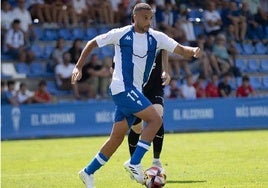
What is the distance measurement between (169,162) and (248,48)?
54.6ft

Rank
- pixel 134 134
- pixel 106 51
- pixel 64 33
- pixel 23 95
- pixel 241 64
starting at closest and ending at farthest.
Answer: pixel 134 134
pixel 23 95
pixel 64 33
pixel 106 51
pixel 241 64

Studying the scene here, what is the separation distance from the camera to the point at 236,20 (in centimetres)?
3080

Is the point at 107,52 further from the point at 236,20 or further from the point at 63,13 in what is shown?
the point at 236,20

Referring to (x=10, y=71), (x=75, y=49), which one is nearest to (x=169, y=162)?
(x=75, y=49)

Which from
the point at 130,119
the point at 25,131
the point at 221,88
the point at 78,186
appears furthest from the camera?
the point at 221,88

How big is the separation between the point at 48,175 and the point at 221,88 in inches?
591

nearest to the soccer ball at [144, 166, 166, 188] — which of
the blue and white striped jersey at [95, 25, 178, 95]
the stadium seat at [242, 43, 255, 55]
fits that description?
the blue and white striped jersey at [95, 25, 178, 95]

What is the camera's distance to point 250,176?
12.1 meters

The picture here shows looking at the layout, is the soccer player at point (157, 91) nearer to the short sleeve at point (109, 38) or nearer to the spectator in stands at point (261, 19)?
the short sleeve at point (109, 38)

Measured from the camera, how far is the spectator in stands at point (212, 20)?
1191 inches

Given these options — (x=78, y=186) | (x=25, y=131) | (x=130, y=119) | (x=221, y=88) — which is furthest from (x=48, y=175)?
(x=221, y=88)

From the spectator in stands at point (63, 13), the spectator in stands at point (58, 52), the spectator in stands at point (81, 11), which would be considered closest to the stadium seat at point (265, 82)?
the spectator in stands at point (81, 11)

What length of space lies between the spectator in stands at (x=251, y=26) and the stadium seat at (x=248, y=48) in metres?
0.46

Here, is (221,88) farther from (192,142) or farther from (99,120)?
(192,142)
